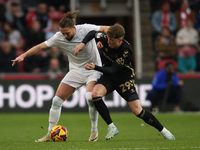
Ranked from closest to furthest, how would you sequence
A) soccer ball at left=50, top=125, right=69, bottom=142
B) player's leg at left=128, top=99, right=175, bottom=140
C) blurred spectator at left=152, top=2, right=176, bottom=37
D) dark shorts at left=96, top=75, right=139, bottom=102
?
player's leg at left=128, top=99, right=175, bottom=140 < dark shorts at left=96, top=75, right=139, bottom=102 < soccer ball at left=50, top=125, right=69, bottom=142 < blurred spectator at left=152, top=2, right=176, bottom=37

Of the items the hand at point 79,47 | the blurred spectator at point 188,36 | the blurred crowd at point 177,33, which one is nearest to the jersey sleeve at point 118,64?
the hand at point 79,47

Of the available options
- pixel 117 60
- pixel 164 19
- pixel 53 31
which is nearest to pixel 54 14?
pixel 53 31

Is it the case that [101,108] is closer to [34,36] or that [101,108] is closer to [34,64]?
[34,64]

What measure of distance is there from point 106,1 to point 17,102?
18.9 feet

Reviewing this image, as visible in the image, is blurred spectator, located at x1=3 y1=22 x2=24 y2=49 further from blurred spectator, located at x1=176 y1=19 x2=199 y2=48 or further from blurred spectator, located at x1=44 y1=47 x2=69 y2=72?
blurred spectator, located at x1=176 y1=19 x2=199 y2=48

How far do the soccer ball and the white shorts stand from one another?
2.60ft

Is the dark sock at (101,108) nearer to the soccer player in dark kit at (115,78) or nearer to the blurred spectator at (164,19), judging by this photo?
the soccer player in dark kit at (115,78)

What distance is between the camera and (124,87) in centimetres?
617

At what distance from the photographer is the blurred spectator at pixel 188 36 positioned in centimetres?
1491

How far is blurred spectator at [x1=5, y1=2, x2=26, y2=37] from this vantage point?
14.5 metres

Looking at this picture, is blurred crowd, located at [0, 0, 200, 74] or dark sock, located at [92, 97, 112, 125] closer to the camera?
dark sock, located at [92, 97, 112, 125]

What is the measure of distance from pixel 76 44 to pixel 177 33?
30.2 feet

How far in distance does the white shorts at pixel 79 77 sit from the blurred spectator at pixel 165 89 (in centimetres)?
633

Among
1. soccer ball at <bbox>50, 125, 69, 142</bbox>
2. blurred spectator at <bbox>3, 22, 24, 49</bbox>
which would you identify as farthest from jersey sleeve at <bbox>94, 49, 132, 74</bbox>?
blurred spectator at <bbox>3, 22, 24, 49</bbox>
